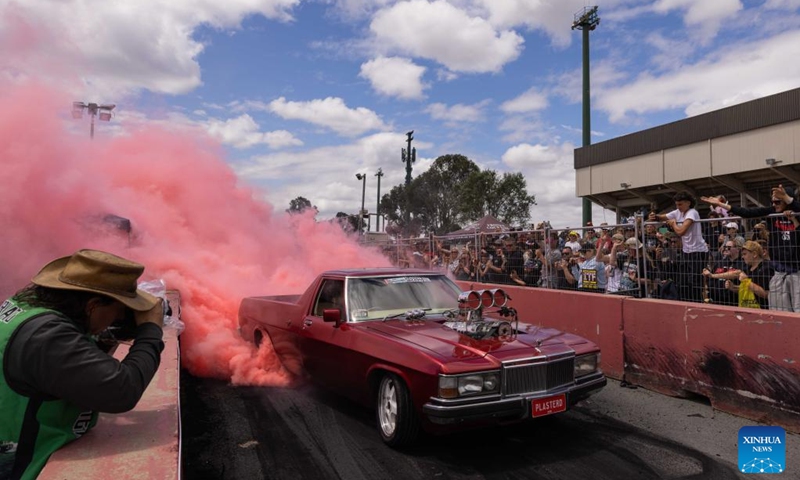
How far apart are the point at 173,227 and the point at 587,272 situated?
31.9ft

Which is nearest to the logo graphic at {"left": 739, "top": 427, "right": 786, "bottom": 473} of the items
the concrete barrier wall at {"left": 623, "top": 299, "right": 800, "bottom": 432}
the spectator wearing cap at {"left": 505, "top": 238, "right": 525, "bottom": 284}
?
the concrete barrier wall at {"left": 623, "top": 299, "right": 800, "bottom": 432}

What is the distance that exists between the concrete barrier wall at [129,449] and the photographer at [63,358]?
92mm

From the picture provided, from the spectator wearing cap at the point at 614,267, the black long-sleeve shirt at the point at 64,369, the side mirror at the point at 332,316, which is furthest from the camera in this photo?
the spectator wearing cap at the point at 614,267

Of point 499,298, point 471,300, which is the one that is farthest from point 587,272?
point 471,300

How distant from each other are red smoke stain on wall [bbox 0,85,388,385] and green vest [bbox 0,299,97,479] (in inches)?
161

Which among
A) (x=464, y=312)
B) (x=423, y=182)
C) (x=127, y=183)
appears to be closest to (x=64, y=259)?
(x=464, y=312)

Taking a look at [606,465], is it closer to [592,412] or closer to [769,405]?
[592,412]

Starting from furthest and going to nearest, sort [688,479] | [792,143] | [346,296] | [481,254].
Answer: [792,143] → [481,254] → [346,296] → [688,479]

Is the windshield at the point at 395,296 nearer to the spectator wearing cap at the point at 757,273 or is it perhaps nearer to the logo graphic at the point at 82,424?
the logo graphic at the point at 82,424

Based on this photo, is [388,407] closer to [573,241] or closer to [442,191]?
[573,241]

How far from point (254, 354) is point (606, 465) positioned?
15.0 feet

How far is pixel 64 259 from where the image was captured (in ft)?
7.83

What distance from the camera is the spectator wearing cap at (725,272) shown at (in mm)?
5648

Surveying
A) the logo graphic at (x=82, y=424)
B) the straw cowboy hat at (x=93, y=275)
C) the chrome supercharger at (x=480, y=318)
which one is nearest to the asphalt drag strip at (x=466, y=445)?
the chrome supercharger at (x=480, y=318)
